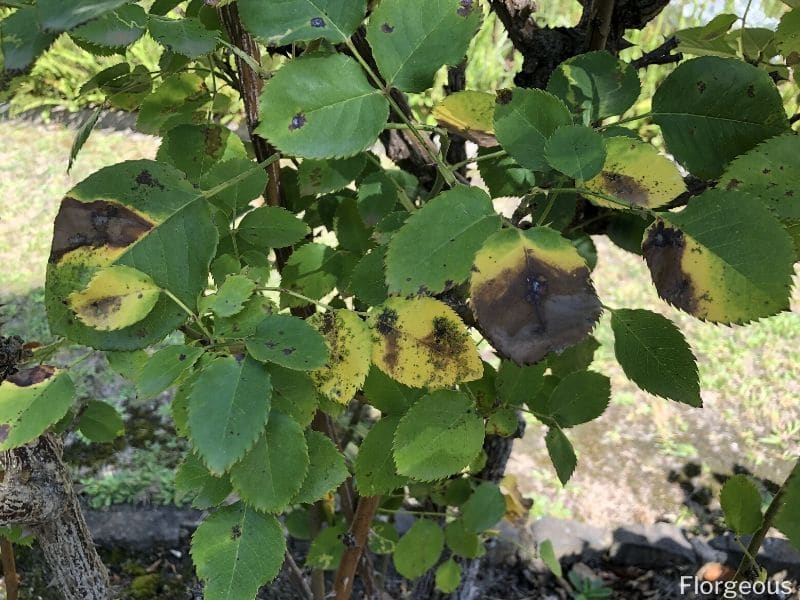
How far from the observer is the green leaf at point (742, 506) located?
0.82 metres

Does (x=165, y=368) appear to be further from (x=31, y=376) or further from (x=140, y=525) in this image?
(x=140, y=525)

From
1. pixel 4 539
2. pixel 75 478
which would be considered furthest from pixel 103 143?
→ pixel 4 539

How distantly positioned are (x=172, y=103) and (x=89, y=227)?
34 centimetres

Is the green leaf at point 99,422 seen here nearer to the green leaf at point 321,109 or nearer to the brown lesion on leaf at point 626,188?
the green leaf at point 321,109

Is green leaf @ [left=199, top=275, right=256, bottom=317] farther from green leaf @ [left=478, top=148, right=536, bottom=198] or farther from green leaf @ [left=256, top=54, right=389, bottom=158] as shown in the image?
green leaf @ [left=478, top=148, right=536, bottom=198]

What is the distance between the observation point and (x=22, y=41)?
1.33ft

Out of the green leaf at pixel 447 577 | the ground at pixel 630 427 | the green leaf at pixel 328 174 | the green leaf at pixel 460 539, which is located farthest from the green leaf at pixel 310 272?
the ground at pixel 630 427

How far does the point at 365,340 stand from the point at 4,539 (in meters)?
0.85

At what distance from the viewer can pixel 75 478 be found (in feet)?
5.74

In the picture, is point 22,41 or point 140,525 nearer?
point 22,41

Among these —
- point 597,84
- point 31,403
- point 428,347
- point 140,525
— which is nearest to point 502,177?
point 597,84

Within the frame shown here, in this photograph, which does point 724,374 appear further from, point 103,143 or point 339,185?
point 103,143

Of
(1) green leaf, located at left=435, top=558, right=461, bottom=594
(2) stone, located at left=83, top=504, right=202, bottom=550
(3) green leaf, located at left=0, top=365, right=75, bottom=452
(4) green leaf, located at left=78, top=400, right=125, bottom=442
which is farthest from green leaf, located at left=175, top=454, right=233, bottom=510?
(2) stone, located at left=83, top=504, right=202, bottom=550

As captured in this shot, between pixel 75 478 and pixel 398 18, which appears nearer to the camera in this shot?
pixel 398 18
